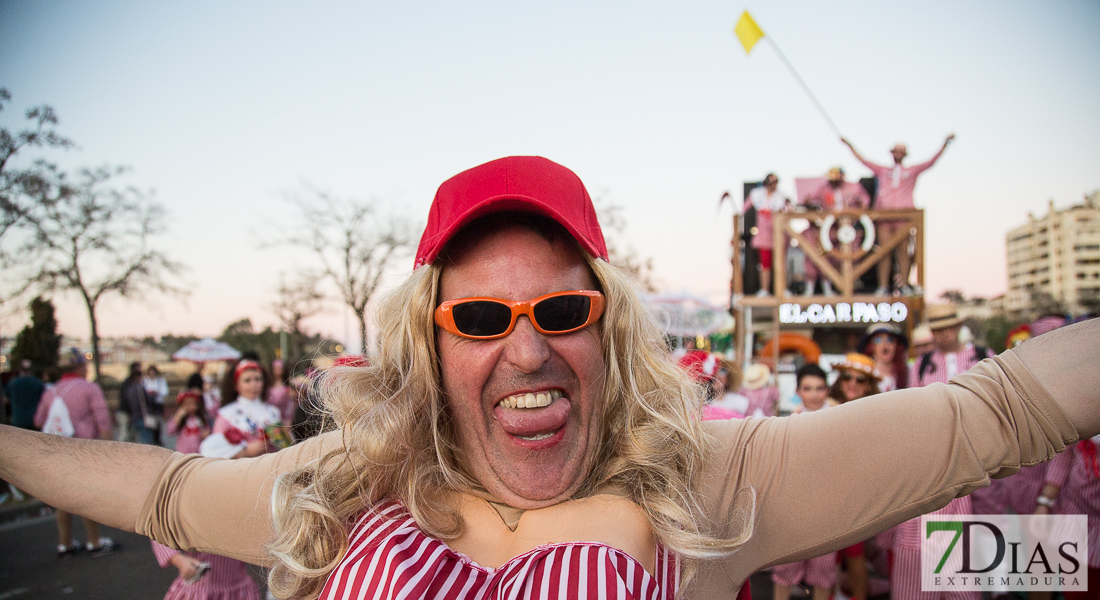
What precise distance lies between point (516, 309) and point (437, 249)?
238 mm

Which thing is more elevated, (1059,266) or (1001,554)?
(1059,266)

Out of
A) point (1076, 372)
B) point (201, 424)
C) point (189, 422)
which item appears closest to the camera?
point (1076, 372)

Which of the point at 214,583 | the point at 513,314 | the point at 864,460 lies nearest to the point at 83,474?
the point at 513,314

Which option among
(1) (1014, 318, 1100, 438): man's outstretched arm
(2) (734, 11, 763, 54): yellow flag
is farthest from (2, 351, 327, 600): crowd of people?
(2) (734, 11, 763, 54): yellow flag

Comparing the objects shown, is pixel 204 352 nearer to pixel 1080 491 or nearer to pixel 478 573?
pixel 478 573

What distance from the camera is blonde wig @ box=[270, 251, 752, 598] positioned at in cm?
130

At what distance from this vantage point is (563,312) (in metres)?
1.38

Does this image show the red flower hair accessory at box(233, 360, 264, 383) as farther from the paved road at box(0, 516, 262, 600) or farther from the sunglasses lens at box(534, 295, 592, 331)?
the sunglasses lens at box(534, 295, 592, 331)

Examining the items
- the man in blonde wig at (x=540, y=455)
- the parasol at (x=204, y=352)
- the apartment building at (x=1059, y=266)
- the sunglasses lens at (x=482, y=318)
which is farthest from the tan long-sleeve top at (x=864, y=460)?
the apartment building at (x=1059, y=266)

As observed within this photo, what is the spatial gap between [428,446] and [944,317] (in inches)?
208

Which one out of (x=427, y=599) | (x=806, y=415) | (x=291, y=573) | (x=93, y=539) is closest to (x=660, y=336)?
(x=806, y=415)

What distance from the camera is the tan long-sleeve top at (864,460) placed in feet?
3.82

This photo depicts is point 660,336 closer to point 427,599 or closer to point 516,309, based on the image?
point 516,309

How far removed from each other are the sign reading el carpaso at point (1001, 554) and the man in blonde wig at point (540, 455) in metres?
3.00
